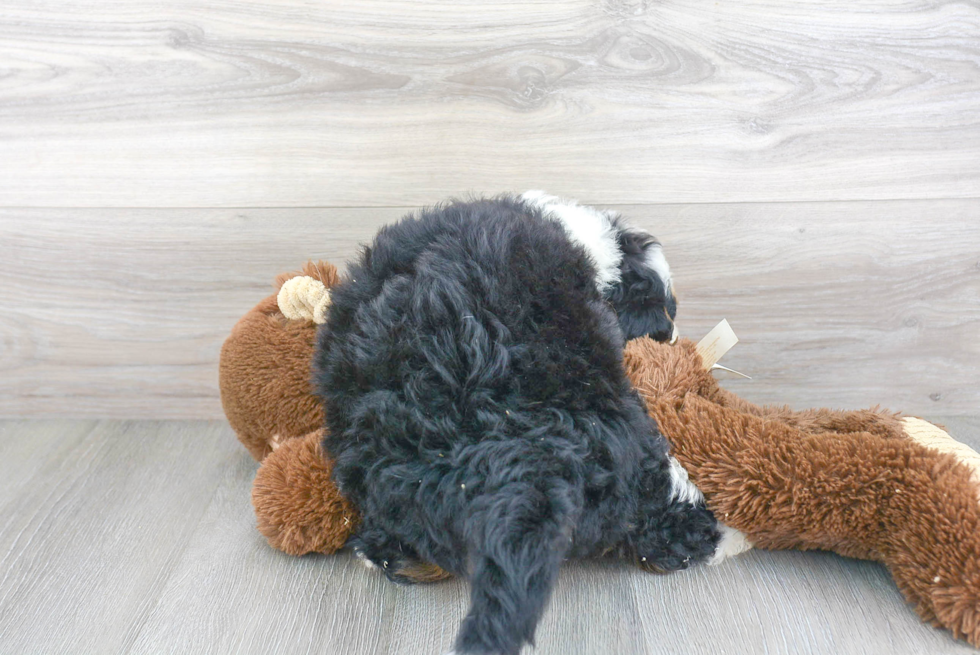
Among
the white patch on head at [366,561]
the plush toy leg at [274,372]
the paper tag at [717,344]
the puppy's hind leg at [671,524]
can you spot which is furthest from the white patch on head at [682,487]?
the plush toy leg at [274,372]

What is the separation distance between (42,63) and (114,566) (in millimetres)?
844

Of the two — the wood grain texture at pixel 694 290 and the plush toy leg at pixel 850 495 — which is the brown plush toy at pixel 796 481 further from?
the wood grain texture at pixel 694 290

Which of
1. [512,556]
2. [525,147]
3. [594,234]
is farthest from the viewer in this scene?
[525,147]

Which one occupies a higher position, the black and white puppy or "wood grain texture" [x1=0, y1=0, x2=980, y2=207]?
"wood grain texture" [x1=0, y1=0, x2=980, y2=207]

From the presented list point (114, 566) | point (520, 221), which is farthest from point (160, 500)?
point (520, 221)

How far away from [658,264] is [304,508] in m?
0.57

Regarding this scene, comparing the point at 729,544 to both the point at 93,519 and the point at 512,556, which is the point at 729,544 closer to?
the point at 512,556

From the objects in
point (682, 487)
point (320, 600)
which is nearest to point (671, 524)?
point (682, 487)

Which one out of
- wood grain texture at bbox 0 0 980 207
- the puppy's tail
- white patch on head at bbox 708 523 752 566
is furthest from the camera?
wood grain texture at bbox 0 0 980 207

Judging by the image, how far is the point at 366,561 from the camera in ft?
2.79

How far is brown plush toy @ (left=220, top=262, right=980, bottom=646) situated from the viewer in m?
0.74

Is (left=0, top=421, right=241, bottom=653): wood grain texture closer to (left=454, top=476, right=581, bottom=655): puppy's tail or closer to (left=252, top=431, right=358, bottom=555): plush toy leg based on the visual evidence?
(left=252, top=431, right=358, bottom=555): plush toy leg

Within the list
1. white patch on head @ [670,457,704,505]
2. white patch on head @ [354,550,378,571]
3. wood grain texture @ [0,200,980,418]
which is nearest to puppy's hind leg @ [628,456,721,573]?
white patch on head @ [670,457,704,505]

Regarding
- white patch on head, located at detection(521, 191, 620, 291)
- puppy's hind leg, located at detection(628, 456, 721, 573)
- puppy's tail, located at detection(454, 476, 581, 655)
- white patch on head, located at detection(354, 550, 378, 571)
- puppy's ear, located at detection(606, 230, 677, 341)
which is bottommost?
white patch on head, located at detection(354, 550, 378, 571)
